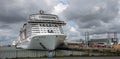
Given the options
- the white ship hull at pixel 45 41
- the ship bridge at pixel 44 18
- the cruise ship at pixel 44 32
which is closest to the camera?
the white ship hull at pixel 45 41

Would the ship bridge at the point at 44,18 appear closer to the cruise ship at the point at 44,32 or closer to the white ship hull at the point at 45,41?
the cruise ship at the point at 44,32

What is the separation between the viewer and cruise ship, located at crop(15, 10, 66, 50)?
75500 mm

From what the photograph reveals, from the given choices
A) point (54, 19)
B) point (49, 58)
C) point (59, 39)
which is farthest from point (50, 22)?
point (49, 58)

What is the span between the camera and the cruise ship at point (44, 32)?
7550cm

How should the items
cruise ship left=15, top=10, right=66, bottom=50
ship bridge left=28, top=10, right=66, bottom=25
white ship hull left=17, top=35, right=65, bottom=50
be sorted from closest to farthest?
white ship hull left=17, top=35, right=65, bottom=50, cruise ship left=15, top=10, right=66, bottom=50, ship bridge left=28, top=10, right=66, bottom=25

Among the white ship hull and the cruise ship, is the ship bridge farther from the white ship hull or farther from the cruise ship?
the white ship hull

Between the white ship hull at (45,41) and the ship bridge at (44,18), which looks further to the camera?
the ship bridge at (44,18)

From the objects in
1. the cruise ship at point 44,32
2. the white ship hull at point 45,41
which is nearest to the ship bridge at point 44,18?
the cruise ship at point 44,32

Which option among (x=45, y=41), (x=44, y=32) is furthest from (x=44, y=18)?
(x=45, y=41)

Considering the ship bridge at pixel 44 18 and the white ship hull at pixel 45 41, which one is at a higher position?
the ship bridge at pixel 44 18

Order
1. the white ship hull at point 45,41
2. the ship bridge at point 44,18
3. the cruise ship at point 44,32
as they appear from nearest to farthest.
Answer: the white ship hull at point 45,41 < the cruise ship at point 44,32 < the ship bridge at point 44,18

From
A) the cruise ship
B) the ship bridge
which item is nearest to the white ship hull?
the cruise ship

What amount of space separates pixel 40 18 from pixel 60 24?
22.8ft

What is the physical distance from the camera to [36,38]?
7644cm
